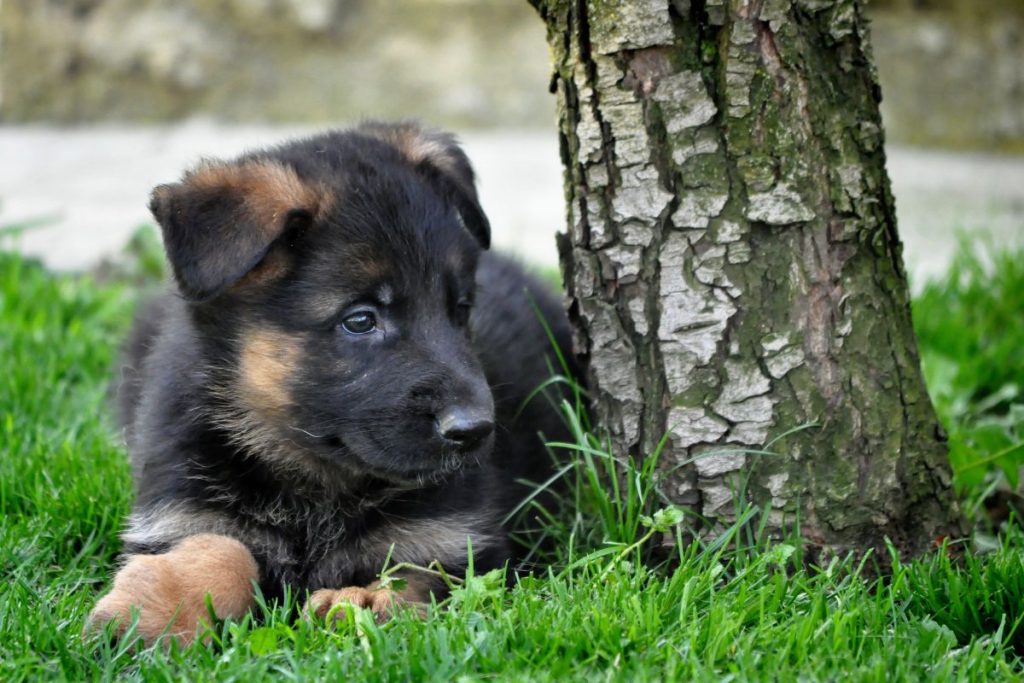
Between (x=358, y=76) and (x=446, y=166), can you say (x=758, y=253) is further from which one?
(x=358, y=76)

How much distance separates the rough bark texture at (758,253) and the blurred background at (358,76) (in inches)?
193

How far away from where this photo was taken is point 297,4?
8.43 metres

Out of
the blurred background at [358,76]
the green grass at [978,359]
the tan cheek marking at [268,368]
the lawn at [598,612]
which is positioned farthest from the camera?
the blurred background at [358,76]

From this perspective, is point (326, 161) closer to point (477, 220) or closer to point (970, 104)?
point (477, 220)

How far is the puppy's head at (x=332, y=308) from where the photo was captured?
293 cm

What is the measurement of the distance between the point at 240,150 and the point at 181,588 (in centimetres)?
411

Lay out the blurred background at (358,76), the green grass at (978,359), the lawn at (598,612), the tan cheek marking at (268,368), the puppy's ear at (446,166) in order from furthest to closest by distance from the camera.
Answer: the blurred background at (358,76)
the green grass at (978,359)
the puppy's ear at (446,166)
the tan cheek marking at (268,368)
the lawn at (598,612)

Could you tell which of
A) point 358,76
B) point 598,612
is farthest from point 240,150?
point 598,612

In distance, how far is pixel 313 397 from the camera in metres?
3.06

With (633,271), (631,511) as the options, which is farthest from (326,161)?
(631,511)

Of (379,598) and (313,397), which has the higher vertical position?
(313,397)

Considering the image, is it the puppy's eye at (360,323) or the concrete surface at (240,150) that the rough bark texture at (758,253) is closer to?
the puppy's eye at (360,323)

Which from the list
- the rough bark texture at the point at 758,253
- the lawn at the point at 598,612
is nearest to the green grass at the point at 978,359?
the lawn at the point at 598,612

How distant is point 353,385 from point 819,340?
3.92 ft
